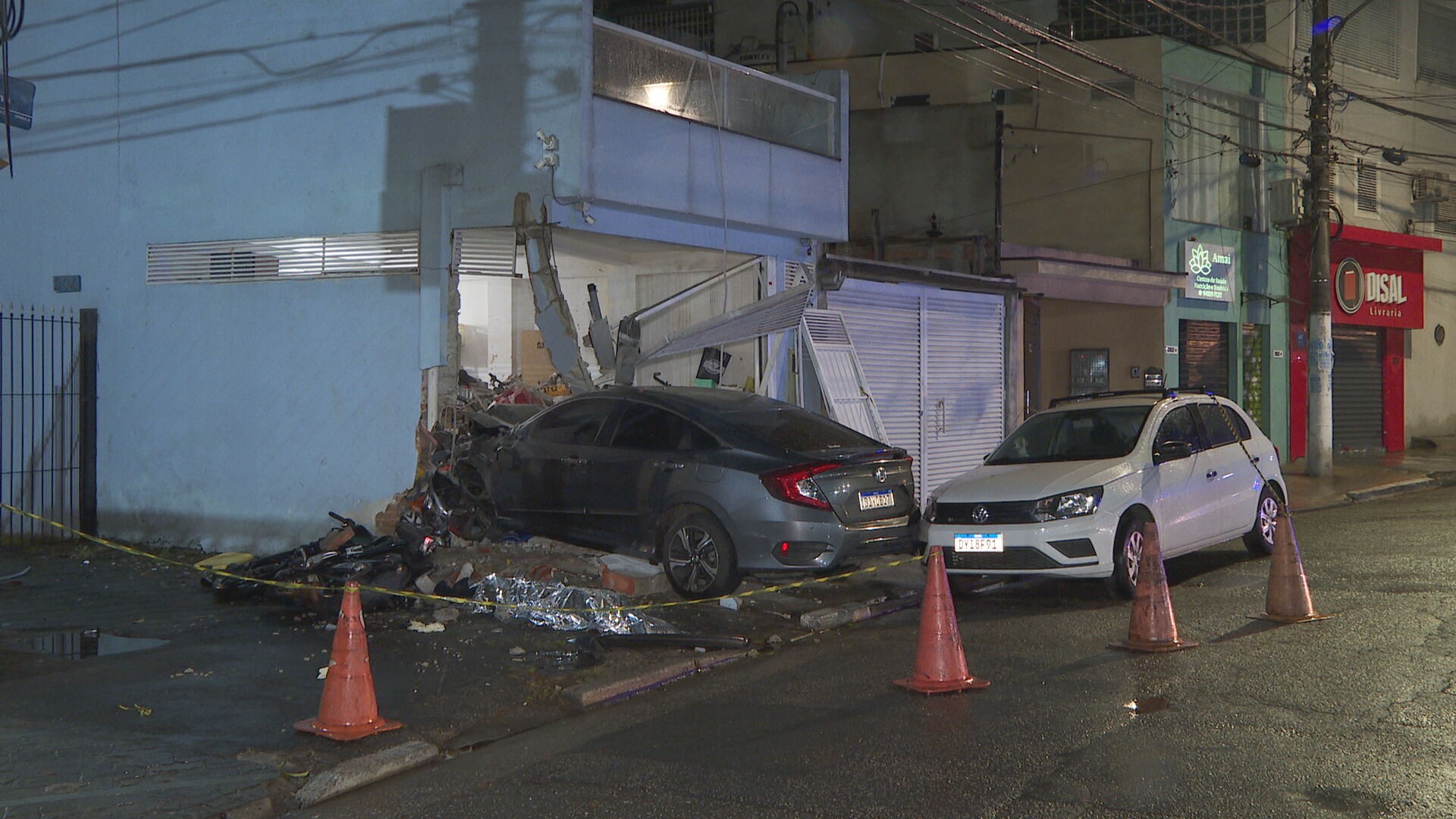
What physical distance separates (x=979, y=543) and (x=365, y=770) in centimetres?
547

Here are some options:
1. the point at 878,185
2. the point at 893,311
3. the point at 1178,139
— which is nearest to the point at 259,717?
the point at 893,311

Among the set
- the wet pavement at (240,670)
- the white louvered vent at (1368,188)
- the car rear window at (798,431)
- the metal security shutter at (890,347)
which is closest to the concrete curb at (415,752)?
the wet pavement at (240,670)

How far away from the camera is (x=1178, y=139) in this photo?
2195 centimetres

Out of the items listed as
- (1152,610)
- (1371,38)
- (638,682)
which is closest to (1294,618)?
(1152,610)

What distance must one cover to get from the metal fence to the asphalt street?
8.80 metres

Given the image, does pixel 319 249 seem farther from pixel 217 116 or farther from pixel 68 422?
pixel 68 422

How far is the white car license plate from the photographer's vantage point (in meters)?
9.78

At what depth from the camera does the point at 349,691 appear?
252 inches

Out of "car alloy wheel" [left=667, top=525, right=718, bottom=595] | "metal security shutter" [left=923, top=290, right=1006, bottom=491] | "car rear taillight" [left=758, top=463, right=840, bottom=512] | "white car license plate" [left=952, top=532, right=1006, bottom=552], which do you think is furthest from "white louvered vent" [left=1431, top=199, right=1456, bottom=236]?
"car alloy wheel" [left=667, top=525, right=718, bottom=595]

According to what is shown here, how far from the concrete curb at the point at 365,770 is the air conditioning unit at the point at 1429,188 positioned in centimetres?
2750

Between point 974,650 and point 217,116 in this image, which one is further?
point 217,116

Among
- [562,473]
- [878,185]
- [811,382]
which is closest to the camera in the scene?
[562,473]

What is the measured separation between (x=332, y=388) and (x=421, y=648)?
4562 millimetres

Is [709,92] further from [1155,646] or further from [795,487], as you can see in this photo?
[1155,646]
